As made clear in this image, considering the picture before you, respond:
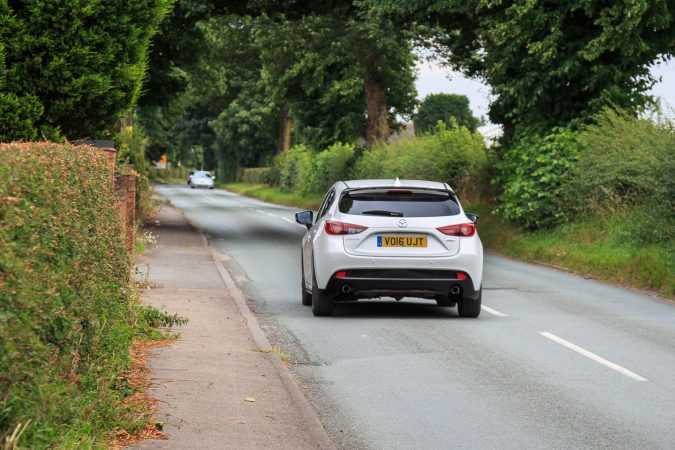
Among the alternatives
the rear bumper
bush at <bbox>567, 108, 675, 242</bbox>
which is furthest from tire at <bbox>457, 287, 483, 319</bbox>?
bush at <bbox>567, 108, 675, 242</bbox>

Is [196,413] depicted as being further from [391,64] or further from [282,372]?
[391,64]

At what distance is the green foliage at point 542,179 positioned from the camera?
2520cm

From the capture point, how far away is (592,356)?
36.4ft

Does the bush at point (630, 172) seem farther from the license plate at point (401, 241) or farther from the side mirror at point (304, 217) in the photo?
the license plate at point (401, 241)

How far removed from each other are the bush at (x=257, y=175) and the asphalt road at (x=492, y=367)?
63626 millimetres

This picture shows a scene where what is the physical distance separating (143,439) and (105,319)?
3.38ft

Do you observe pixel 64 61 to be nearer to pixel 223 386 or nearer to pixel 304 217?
pixel 304 217

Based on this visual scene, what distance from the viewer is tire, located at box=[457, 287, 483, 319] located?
45.8ft

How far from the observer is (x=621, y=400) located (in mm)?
8883

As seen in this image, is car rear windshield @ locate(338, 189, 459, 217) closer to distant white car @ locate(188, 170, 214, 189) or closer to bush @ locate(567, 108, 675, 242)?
bush @ locate(567, 108, 675, 242)

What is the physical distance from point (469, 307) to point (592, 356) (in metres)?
3.03

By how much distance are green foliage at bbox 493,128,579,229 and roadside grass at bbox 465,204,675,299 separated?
16.0 inches

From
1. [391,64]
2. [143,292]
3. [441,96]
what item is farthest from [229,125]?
[143,292]

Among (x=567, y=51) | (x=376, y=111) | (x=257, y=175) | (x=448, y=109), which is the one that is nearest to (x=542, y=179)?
(x=567, y=51)
